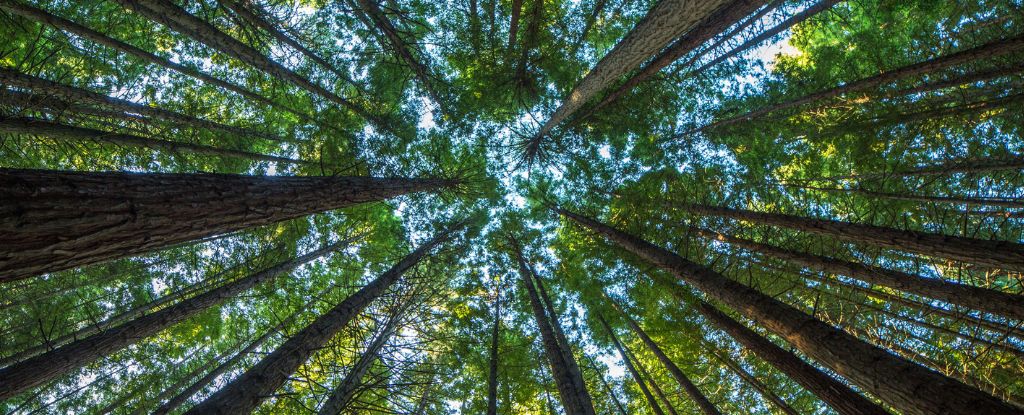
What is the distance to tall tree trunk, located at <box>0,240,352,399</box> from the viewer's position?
541 centimetres

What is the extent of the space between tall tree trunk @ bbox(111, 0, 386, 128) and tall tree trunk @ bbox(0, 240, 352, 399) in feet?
14.3

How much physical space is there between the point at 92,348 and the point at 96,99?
421cm

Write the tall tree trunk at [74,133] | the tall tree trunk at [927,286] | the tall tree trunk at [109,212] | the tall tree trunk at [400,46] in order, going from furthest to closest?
the tall tree trunk at [400,46], the tall tree trunk at [74,133], the tall tree trunk at [927,286], the tall tree trunk at [109,212]

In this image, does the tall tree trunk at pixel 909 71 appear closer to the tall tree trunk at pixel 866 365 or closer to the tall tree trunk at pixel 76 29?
the tall tree trunk at pixel 866 365

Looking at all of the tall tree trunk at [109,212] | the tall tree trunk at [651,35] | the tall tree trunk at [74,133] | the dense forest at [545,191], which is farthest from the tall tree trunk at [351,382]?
the tall tree trunk at [74,133]

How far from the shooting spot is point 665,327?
8859mm

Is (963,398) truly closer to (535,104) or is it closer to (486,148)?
(535,104)

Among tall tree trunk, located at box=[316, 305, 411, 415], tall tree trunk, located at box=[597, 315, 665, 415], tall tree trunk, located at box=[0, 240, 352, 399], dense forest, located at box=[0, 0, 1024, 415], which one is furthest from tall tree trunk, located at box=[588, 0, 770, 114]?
tall tree trunk, located at box=[0, 240, 352, 399]

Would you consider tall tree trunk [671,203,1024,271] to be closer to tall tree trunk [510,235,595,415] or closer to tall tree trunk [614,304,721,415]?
tall tree trunk [614,304,721,415]

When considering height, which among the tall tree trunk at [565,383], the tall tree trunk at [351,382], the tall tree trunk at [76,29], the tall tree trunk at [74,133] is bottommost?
the tall tree trunk at [351,382]

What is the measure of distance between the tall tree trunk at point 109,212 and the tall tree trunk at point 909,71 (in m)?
9.22

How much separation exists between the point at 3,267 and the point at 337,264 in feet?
36.3

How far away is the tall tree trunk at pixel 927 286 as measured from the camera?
4797mm

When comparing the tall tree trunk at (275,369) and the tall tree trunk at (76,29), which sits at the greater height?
the tall tree trunk at (76,29)
